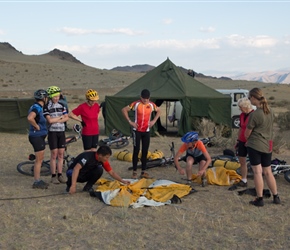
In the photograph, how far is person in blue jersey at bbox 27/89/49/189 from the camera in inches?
268

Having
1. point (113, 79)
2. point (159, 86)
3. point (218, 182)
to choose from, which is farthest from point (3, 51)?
point (218, 182)

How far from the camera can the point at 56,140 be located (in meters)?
7.29

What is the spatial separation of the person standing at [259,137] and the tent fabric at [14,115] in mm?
9811

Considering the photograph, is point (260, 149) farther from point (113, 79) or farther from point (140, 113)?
point (113, 79)

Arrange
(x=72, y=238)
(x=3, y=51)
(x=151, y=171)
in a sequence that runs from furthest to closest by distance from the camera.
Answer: (x=3, y=51), (x=151, y=171), (x=72, y=238)

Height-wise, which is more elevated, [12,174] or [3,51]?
[3,51]

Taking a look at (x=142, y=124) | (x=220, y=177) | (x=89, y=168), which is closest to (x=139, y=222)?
(x=89, y=168)

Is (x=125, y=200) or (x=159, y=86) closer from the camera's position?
(x=125, y=200)

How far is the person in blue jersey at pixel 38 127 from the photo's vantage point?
6805 millimetres

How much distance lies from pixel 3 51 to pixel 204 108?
105675 mm

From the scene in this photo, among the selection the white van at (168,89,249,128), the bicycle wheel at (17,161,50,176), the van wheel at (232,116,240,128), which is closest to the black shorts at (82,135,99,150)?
the bicycle wheel at (17,161,50,176)

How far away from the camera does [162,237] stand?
4898mm

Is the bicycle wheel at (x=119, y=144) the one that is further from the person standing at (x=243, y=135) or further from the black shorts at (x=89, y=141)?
the person standing at (x=243, y=135)

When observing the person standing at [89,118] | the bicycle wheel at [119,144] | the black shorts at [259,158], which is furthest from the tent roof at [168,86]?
the black shorts at [259,158]
